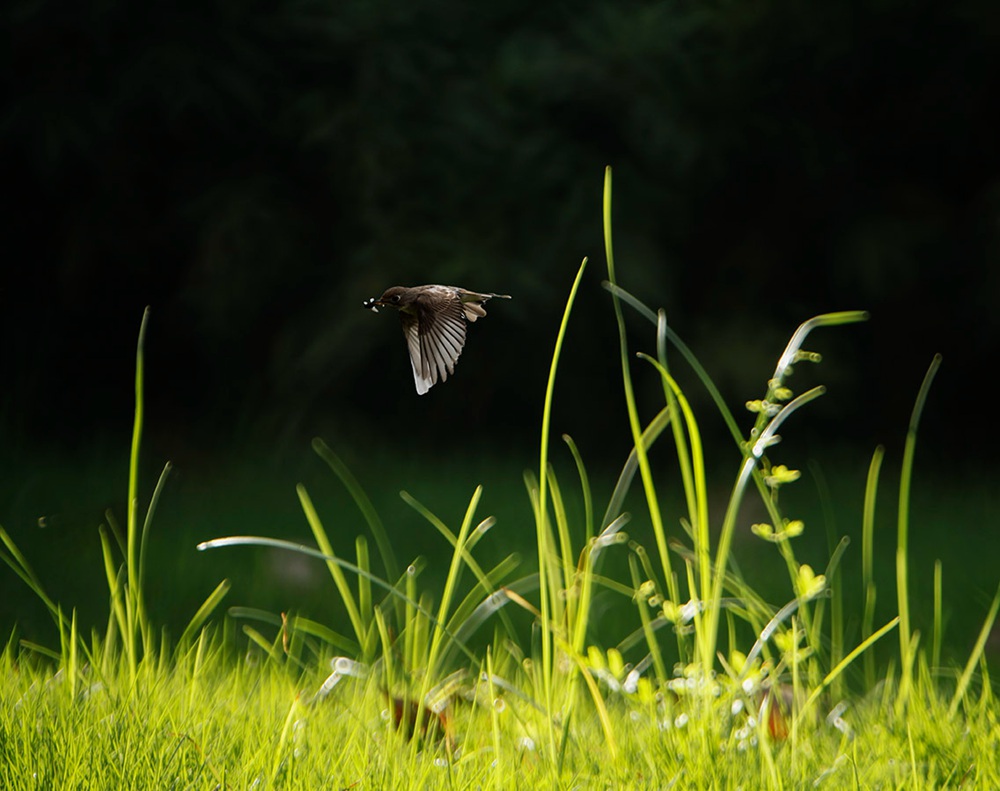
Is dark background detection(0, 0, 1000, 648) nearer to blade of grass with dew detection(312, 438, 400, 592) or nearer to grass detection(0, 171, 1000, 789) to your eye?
blade of grass with dew detection(312, 438, 400, 592)

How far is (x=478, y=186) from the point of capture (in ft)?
10.4

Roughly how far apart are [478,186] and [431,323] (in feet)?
7.47

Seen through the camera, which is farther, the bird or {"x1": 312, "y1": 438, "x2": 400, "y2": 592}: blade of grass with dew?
{"x1": 312, "y1": 438, "x2": 400, "y2": 592}: blade of grass with dew

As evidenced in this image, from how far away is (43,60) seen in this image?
3.20m

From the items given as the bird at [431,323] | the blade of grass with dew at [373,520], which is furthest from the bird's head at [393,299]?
the blade of grass with dew at [373,520]

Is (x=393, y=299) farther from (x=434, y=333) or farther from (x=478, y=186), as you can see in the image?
(x=478, y=186)

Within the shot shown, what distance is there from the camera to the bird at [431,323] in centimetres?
91

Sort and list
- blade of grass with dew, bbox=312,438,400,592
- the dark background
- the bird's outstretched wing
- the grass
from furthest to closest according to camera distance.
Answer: the dark background < blade of grass with dew, bbox=312,438,400,592 < the grass < the bird's outstretched wing

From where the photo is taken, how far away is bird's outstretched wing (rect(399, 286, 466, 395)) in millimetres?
906

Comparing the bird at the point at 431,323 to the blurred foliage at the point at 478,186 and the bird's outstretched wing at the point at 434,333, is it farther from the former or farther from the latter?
the blurred foliage at the point at 478,186

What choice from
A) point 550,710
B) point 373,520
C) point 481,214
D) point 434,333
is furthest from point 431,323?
point 481,214

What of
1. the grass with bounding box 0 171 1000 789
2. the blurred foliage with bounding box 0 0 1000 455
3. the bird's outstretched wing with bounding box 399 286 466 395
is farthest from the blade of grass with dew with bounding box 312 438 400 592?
the blurred foliage with bounding box 0 0 1000 455

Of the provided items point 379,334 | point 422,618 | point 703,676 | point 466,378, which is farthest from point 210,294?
point 703,676

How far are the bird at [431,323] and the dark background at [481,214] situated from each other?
1979 millimetres
